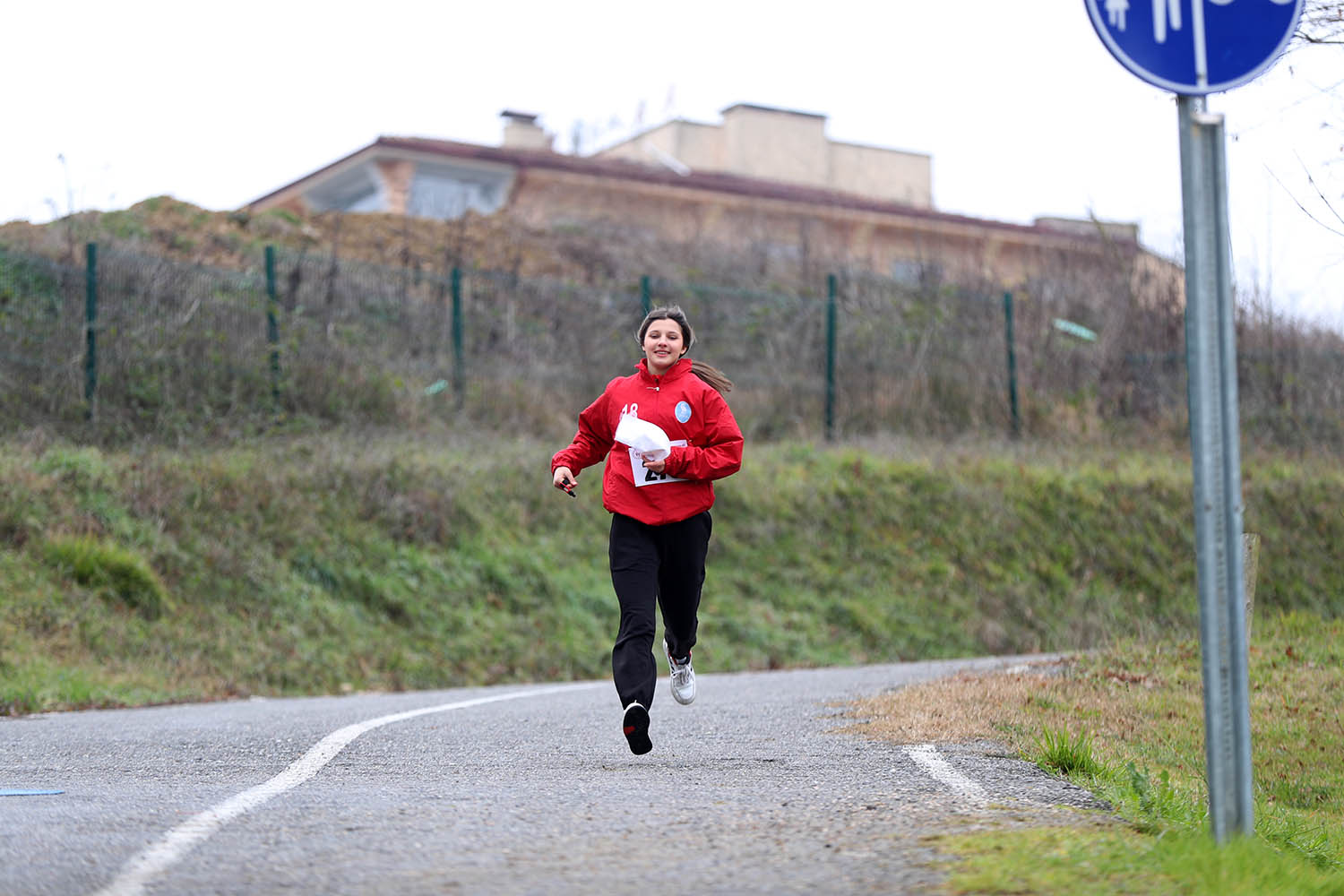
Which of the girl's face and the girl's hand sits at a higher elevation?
the girl's face

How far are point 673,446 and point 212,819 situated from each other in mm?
2645

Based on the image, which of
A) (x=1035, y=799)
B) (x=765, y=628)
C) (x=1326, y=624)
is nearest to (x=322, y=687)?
(x=765, y=628)

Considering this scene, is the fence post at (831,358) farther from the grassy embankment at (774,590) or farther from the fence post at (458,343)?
the fence post at (458,343)

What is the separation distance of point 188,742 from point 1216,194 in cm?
563

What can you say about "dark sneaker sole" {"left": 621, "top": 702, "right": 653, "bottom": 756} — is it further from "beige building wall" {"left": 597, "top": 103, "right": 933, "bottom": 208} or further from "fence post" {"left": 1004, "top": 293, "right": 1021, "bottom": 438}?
"beige building wall" {"left": 597, "top": 103, "right": 933, "bottom": 208}

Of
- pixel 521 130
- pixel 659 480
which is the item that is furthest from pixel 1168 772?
pixel 521 130

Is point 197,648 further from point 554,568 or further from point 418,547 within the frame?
point 554,568

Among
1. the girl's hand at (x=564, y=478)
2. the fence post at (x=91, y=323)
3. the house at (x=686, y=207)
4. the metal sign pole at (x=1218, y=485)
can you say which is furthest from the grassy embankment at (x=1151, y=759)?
the house at (x=686, y=207)

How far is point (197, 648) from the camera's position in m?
13.7

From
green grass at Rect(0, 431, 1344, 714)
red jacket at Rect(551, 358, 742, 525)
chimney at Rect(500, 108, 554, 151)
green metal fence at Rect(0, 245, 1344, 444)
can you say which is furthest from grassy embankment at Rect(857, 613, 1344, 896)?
chimney at Rect(500, 108, 554, 151)

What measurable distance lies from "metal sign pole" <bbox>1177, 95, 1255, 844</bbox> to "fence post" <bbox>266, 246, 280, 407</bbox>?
52.2 feet

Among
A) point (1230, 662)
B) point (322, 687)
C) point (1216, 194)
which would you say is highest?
point (1216, 194)

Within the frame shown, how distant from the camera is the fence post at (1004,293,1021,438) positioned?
81.7 feet

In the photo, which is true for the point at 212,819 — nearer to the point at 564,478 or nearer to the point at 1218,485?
the point at 564,478
